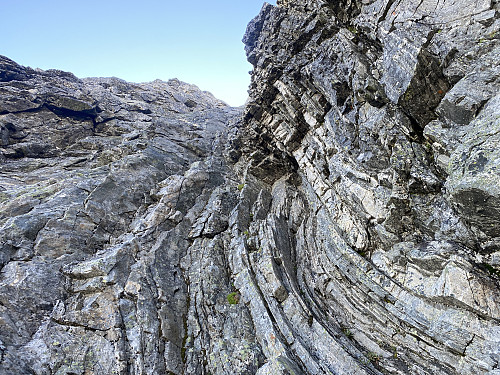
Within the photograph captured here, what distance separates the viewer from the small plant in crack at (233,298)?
2023cm

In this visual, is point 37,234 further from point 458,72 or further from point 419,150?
point 458,72

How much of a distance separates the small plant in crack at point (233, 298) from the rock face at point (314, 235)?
0.54 ft

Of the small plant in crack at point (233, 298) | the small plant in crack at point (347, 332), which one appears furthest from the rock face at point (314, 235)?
the small plant in crack at point (233, 298)

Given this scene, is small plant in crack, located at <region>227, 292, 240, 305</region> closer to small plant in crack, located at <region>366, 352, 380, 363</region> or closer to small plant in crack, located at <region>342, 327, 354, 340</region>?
small plant in crack, located at <region>342, 327, 354, 340</region>

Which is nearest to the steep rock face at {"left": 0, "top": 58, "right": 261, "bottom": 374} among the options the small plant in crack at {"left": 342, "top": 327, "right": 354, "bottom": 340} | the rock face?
the rock face

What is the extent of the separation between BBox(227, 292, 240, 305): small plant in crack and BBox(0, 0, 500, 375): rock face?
0.16 metres

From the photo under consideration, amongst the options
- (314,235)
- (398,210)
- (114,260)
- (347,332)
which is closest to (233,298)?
(347,332)

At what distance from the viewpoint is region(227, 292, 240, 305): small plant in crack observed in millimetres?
20234

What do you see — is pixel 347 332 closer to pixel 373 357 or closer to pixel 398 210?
pixel 373 357

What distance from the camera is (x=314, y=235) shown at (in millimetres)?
24000

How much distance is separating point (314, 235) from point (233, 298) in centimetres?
899

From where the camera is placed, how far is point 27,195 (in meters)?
26.3

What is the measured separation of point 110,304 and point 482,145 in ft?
80.0

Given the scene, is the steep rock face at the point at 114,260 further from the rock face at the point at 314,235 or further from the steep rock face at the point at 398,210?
the steep rock face at the point at 398,210
